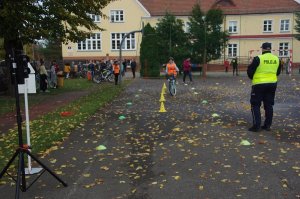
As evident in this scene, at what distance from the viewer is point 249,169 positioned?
688 cm

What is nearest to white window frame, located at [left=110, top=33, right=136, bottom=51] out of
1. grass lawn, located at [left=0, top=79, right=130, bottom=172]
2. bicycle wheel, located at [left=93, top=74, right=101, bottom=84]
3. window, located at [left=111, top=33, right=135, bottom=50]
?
window, located at [left=111, top=33, right=135, bottom=50]

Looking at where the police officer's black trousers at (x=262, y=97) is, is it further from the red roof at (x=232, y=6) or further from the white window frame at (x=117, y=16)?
the white window frame at (x=117, y=16)

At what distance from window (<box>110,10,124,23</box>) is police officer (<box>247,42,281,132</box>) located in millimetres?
53088

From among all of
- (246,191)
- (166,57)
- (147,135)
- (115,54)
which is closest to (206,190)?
(246,191)

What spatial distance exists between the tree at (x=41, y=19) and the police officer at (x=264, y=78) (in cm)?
1095

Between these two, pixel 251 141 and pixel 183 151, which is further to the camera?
pixel 251 141

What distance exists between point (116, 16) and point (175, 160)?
5603 centimetres

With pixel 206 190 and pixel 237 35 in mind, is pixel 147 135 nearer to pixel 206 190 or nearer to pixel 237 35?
pixel 206 190

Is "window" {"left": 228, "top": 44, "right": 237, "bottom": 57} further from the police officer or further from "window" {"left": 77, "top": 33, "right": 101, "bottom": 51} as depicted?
the police officer

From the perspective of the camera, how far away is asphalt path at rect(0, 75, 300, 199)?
5.96m

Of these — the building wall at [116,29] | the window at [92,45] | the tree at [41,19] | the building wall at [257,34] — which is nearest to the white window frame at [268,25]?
the building wall at [257,34]

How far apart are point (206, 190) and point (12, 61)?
3.31 meters

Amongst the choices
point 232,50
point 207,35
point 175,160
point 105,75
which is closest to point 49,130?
point 175,160

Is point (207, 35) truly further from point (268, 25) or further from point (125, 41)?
point (268, 25)
